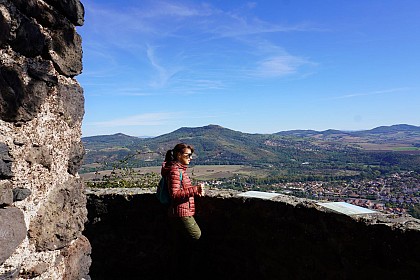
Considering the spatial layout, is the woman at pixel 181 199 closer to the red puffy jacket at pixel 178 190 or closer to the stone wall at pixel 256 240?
the red puffy jacket at pixel 178 190

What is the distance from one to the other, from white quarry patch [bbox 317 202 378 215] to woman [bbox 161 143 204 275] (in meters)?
1.17

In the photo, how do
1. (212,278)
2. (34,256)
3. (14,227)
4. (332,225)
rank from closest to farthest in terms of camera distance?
(14,227) → (34,256) → (332,225) → (212,278)

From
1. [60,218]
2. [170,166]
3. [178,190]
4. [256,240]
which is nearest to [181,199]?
[178,190]

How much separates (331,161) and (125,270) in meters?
81.7

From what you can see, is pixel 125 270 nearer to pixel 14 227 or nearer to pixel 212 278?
pixel 212 278

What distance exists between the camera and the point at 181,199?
127 inches

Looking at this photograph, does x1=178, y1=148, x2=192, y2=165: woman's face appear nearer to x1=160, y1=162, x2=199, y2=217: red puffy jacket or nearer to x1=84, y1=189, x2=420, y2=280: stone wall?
x1=160, y1=162, x2=199, y2=217: red puffy jacket

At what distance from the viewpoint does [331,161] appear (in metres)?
80.2

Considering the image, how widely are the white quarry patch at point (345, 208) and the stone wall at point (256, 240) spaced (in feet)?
0.23

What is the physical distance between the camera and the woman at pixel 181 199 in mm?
3230

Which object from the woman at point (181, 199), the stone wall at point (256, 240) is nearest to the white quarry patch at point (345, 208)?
the stone wall at point (256, 240)

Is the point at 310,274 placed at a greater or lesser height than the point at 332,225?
lesser

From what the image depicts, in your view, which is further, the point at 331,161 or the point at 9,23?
the point at 331,161

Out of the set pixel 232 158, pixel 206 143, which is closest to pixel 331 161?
pixel 232 158
